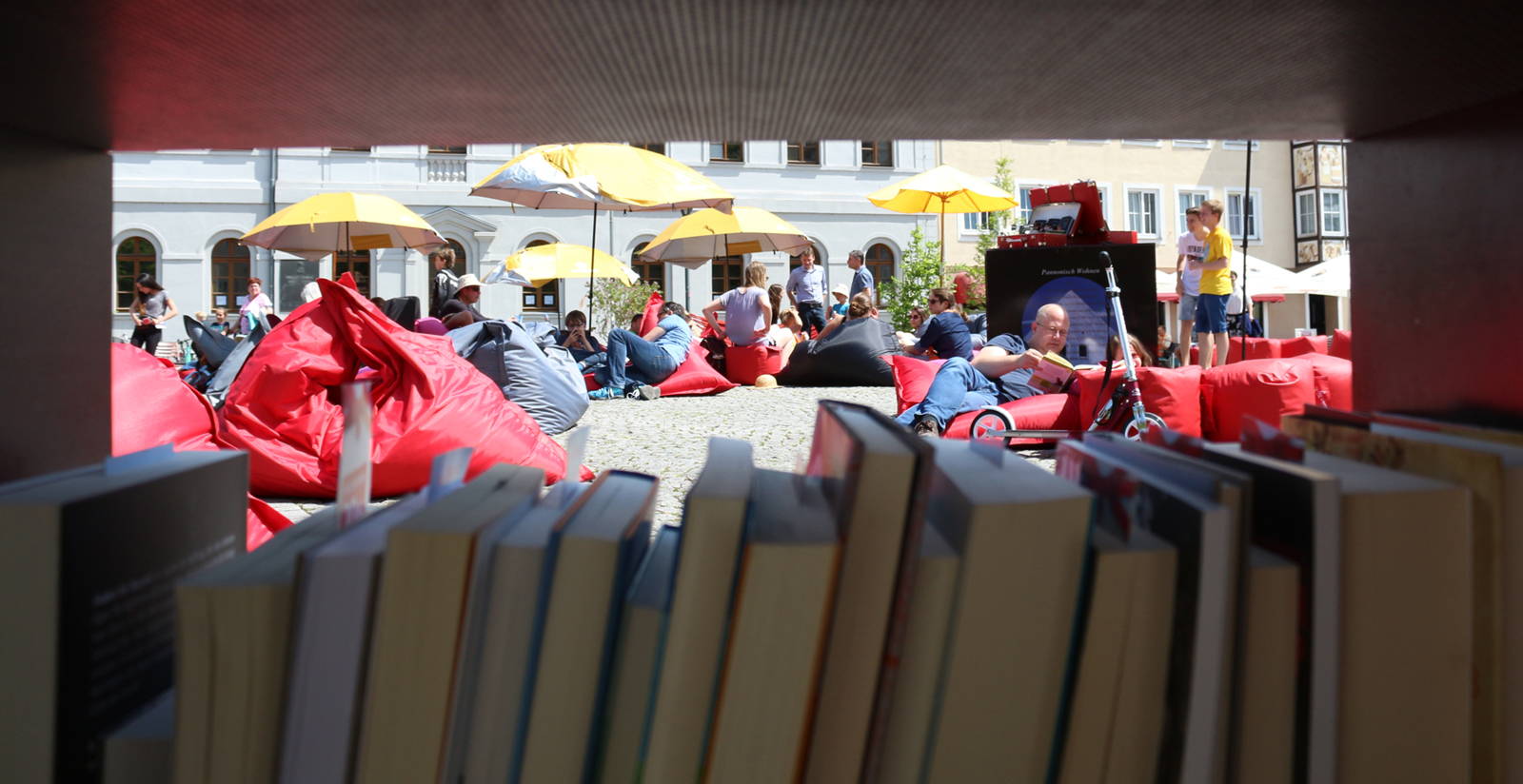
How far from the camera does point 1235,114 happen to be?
1.11 meters

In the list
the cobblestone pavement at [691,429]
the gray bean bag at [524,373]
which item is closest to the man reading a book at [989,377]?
the cobblestone pavement at [691,429]

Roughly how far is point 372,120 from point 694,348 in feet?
29.4

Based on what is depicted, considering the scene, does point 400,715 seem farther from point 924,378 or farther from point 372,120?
point 924,378

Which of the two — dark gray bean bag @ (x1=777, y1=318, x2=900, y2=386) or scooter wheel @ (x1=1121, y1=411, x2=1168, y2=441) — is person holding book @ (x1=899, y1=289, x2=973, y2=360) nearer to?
dark gray bean bag @ (x1=777, y1=318, x2=900, y2=386)

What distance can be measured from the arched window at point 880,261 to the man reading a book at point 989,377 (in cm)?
2053

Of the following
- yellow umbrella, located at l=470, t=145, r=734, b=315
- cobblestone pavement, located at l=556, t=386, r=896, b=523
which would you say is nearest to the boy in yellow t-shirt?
cobblestone pavement, located at l=556, t=386, r=896, b=523

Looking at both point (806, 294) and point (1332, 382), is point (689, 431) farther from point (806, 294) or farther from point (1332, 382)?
point (806, 294)

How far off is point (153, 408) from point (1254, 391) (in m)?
4.24

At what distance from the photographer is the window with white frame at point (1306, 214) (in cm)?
2902

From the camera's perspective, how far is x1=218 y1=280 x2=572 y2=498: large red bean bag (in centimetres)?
379

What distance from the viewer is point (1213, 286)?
7914 mm

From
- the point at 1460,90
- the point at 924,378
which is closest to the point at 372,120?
the point at 1460,90

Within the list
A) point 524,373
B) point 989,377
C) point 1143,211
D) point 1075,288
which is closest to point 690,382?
point 524,373

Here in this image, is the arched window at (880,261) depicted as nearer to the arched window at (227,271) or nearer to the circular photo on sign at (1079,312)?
the arched window at (227,271)
